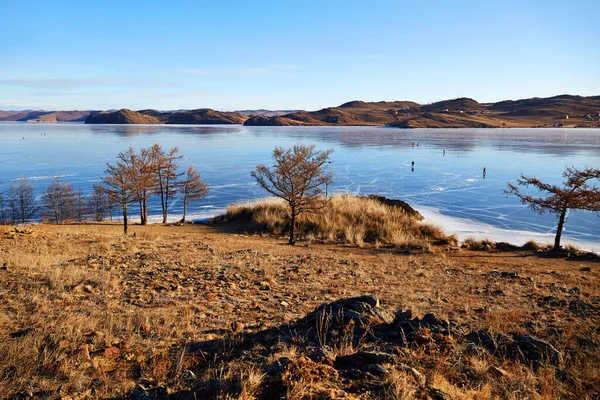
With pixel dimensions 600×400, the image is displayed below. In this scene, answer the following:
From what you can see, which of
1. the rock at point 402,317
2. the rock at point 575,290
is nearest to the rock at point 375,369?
the rock at point 402,317

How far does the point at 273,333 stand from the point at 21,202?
36.4m

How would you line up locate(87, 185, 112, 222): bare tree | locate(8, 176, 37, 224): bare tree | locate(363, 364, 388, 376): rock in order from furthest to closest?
locate(87, 185, 112, 222): bare tree → locate(8, 176, 37, 224): bare tree → locate(363, 364, 388, 376): rock

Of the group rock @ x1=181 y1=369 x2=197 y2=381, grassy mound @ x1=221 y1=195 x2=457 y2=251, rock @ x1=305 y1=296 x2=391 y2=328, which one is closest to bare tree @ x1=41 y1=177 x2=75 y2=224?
grassy mound @ x1=221 y1=195 x2=457 y2=251

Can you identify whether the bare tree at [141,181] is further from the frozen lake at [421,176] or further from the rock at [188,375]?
the rock at [188,375]

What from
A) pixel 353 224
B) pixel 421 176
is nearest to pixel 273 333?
pixel 353 224

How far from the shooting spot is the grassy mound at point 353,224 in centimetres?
1747

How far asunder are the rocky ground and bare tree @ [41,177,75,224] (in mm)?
28284

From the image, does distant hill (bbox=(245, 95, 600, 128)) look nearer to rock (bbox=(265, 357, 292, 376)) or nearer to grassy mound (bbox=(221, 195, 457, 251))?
grassy mound (bbox=(221, 195, 457, 251))

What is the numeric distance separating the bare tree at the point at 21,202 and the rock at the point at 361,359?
122 feet

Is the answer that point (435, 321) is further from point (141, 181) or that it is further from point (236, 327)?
point (141, 181)

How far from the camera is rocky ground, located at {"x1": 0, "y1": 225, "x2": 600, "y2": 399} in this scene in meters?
3.32

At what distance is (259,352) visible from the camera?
4.15 meters

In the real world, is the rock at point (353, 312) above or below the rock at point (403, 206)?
above

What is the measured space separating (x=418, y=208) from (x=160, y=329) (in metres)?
22.4
